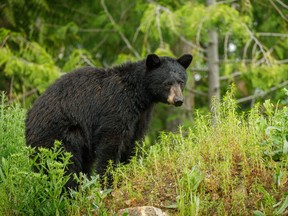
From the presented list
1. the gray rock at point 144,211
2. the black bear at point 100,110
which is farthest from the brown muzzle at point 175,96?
the gray rock at point 144,211

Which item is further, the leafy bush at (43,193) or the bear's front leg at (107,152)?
the bear's front leg at (107,152)

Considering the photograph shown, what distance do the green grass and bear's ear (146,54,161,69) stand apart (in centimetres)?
132

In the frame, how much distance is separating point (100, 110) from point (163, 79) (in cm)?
86

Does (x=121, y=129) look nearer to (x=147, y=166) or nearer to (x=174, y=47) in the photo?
(x=147, y=166)

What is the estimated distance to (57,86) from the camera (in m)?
8.02

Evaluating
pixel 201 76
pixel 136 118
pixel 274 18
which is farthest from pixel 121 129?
pixel 274 18

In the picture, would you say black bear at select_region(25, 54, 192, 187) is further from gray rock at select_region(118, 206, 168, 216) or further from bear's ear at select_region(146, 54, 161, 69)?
gray rock at select_region(118, 206, 168, 216)

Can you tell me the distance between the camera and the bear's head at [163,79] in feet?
27.6

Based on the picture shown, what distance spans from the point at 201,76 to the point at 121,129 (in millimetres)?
9946

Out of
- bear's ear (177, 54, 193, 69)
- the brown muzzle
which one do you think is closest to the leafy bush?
the brown muzzle

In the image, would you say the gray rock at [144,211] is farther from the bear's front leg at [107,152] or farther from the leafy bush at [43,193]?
the bear's front leg at [107,152]

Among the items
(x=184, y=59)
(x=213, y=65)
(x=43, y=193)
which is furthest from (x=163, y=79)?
(x=213, y=65)

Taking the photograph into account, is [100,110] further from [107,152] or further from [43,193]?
[43,193]

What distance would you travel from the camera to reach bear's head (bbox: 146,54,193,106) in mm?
8422
